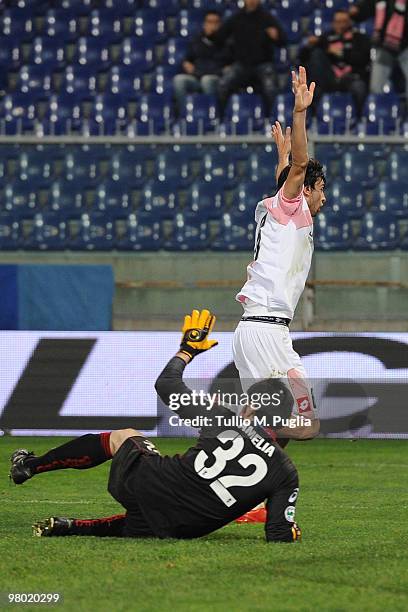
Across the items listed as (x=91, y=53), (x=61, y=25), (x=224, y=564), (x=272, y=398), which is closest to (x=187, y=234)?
(x=91, y=53)

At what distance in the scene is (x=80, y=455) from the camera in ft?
20.8

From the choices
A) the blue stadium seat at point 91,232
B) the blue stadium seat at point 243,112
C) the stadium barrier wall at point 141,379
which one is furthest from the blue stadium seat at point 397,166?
the blue stadium seat at point 91,232

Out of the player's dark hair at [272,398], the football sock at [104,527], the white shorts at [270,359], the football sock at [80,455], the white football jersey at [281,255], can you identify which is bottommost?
the football sock at [104,527]

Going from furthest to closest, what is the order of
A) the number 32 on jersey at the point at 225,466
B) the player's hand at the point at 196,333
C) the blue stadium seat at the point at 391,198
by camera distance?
the blue stadium seat at the point at 391,198
the player's hand at the point at 196,333
the number 32 on jersey at the point at 225,466

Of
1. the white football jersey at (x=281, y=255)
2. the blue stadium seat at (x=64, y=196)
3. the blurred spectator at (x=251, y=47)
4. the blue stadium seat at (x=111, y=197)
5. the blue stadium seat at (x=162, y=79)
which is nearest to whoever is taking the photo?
the white football jersey at (x=281, y=255)

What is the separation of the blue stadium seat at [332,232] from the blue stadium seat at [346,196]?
21 cm

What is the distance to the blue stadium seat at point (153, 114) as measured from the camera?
1655 centimetres

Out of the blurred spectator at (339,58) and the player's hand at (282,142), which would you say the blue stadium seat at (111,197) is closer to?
the blurred spectator at (339,58)

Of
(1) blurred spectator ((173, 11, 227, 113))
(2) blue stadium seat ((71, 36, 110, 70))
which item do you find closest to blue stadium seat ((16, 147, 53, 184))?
(1) blurred spectator ((173, 11, 227, 113))

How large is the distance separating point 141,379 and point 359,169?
13.8 feet

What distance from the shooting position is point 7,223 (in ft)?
49.3

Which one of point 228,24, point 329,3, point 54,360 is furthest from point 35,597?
point 329,3

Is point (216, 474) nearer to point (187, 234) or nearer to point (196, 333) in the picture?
point (196, 333)
